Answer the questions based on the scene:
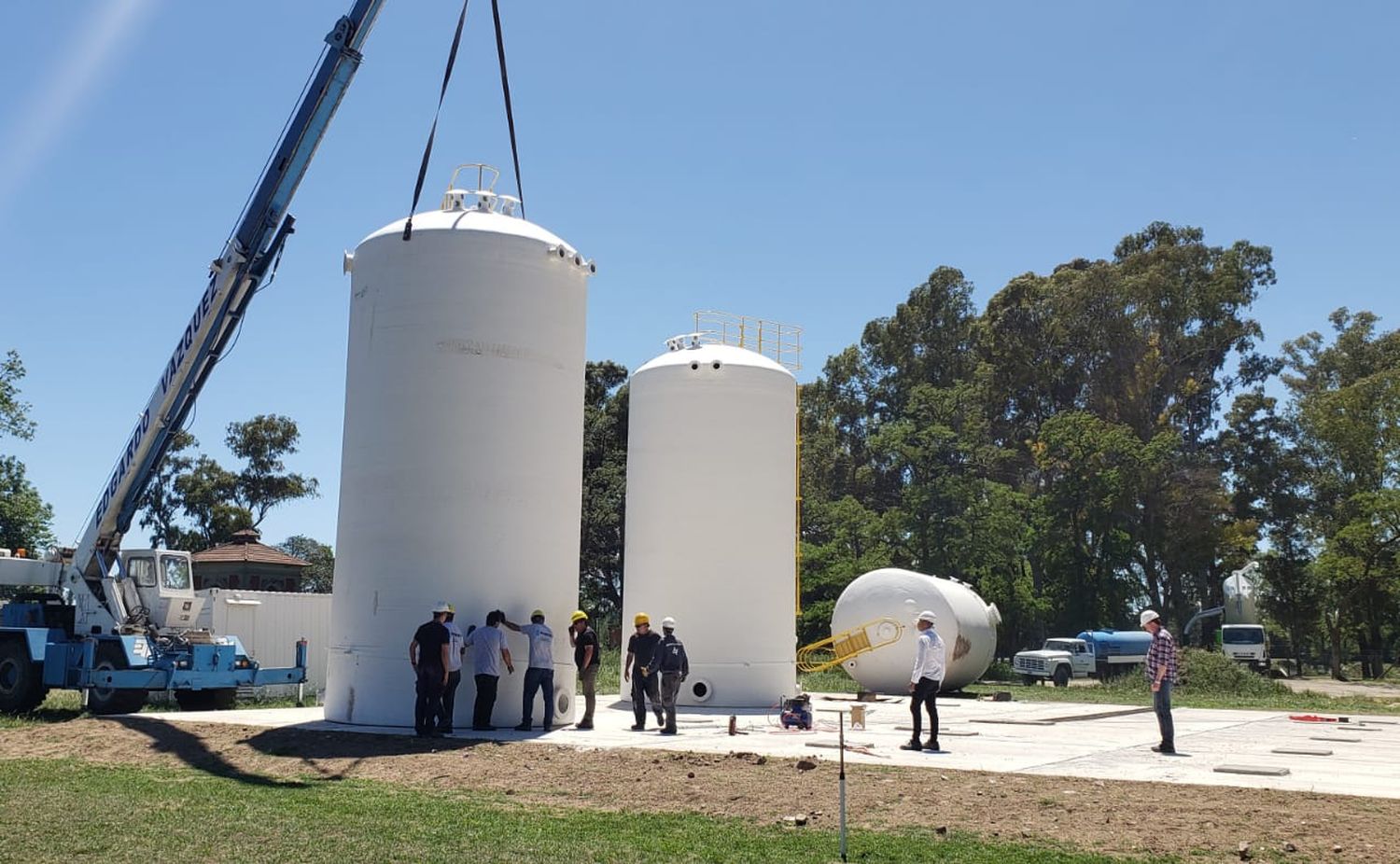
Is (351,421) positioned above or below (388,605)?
above

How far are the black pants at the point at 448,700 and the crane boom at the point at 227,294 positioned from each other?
7983mm

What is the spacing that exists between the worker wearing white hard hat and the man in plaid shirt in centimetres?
648

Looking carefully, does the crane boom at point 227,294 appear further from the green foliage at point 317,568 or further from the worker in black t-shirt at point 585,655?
the green foliage at point 317,568

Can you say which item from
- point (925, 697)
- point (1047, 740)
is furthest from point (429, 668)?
point (1047, 740)

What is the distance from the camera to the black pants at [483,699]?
16.6m

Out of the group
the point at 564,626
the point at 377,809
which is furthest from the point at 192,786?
the point at 564,626

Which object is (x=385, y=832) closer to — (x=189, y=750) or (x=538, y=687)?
(x=189, y=750)

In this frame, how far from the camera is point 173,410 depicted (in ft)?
67.3

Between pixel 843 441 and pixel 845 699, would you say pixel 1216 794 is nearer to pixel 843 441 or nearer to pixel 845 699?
pixel 845 699

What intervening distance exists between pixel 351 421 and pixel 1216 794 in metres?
13.2

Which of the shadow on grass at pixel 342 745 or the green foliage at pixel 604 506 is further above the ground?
the green foliage at pixel 604 506

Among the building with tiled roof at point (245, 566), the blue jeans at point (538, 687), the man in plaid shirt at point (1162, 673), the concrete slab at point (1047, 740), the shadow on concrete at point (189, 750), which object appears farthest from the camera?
the building with tiled roof at point (245, 566)

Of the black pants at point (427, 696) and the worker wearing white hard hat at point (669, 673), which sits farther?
the worker wearing white hard hat at point (669, 673)

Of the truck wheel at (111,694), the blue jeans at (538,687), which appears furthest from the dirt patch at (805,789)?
the truck wheel at (111,694)
